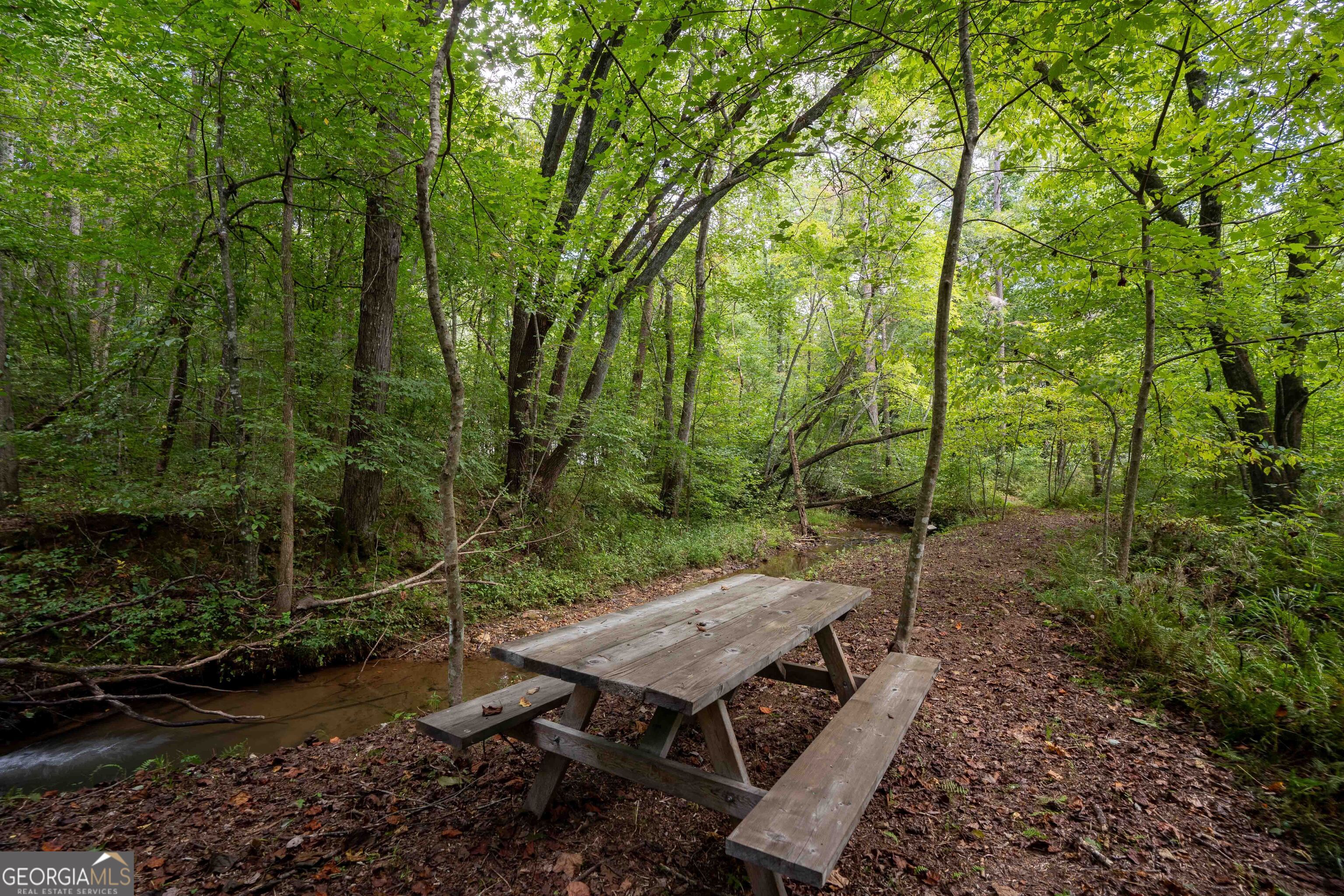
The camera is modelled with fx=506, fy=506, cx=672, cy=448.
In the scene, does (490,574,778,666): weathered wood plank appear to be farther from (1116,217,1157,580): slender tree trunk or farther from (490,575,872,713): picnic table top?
(1116,217,1157,580): slender tree trunk

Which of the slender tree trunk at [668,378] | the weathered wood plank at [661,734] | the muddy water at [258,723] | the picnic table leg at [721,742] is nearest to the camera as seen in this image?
the picnic table leg at [721,742]

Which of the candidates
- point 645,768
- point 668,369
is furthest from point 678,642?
point 668,369

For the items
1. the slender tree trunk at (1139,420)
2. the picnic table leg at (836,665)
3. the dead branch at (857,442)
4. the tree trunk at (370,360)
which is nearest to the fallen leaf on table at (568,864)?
the picnic table leg at (836,665)

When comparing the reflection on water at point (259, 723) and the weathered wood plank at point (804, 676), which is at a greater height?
the weathered wood plank at point (804, 676)

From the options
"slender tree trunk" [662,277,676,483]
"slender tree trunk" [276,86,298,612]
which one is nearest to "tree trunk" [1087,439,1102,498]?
"slender tree trunk" [662,277,676,483]

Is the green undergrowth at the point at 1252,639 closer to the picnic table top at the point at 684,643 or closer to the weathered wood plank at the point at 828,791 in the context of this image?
the weathered wood plank at the point at 828,791

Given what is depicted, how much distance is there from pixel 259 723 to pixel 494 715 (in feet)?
11.7

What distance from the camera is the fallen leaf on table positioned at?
2158mm

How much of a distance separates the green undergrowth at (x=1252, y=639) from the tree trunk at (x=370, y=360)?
317 inches

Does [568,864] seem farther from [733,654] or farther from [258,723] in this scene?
[258,723]

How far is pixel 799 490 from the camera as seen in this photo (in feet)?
44.7

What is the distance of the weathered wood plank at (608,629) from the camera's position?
221cm

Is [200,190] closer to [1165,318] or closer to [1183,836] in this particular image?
[1183,836]

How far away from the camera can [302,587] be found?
5.88 m
